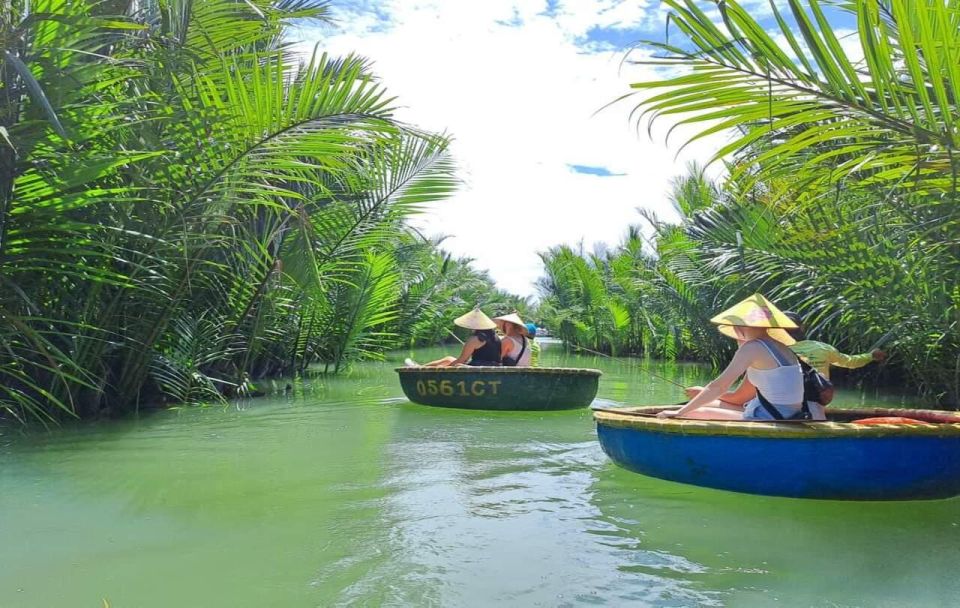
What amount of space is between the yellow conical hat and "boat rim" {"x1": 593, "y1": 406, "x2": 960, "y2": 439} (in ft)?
2.16

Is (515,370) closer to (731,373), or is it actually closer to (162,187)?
(731,373)

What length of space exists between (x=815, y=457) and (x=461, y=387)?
18.2ft

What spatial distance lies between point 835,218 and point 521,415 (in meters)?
4.20

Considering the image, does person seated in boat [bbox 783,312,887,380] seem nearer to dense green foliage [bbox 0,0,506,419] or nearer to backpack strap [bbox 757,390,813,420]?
backpack strap [bbox 757,390,813,420]

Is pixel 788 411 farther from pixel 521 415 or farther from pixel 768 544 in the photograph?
pixel 521 415

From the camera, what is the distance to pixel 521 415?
10.1m

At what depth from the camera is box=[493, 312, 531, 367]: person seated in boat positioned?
36.4 feet

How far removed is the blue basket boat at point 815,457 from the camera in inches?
204

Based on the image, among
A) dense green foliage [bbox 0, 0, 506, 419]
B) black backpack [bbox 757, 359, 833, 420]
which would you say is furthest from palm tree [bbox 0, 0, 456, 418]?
black backpack [bbox 757, 359, 833, 420]

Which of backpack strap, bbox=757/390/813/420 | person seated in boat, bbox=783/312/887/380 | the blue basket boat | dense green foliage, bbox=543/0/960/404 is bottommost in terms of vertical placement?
the blue basket boat

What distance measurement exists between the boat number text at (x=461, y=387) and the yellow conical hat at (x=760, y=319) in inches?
180

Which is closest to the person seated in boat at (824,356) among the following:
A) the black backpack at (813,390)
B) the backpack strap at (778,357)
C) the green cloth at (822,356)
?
the green cloth at (822,356)

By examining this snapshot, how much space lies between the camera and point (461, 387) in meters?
10.3

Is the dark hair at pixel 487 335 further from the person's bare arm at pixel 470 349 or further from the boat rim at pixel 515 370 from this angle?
the boat rim at pixel 515 370
